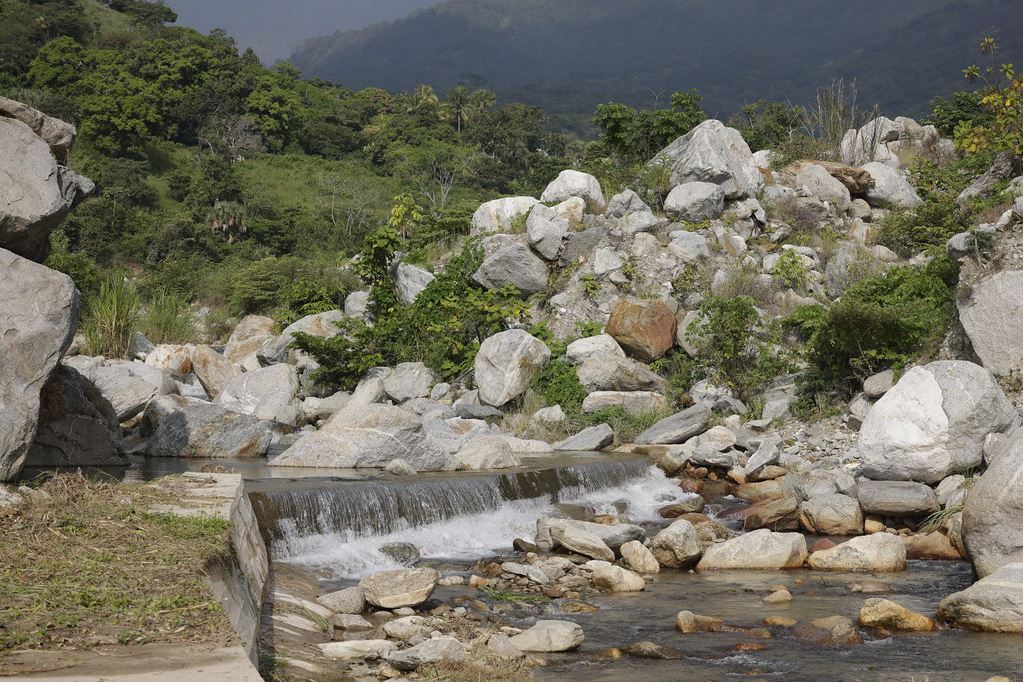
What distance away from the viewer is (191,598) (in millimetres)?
4648

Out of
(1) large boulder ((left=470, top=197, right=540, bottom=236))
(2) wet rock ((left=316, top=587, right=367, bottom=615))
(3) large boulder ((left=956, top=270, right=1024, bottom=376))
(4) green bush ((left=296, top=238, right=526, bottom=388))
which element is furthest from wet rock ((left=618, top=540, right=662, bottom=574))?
(1) large boulder ((left=470, top=197, right=540, bottom=236))

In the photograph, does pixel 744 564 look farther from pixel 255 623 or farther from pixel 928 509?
pixel 255 623

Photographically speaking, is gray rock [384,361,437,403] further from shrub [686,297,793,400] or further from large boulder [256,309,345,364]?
shrub [686,297,793,400]

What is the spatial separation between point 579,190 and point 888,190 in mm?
7746

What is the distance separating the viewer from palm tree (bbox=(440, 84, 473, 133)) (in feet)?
202

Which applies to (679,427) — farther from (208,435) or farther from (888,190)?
(888,190)

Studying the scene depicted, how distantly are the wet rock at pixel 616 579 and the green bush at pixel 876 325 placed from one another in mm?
6783

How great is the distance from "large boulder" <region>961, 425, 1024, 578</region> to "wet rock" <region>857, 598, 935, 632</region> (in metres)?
1.08

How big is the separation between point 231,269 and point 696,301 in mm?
14217

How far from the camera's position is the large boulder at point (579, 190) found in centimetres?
2136

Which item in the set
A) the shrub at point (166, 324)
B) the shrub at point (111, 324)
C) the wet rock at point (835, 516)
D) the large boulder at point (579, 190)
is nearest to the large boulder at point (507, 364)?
the large boulder at point (579, 190)

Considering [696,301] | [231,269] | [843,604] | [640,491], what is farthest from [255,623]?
[231,269]

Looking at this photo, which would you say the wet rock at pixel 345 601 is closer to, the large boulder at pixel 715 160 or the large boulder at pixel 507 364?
the large boulder at pixel 507 364

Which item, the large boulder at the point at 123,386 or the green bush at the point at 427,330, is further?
the green bush at the point at 427,330
